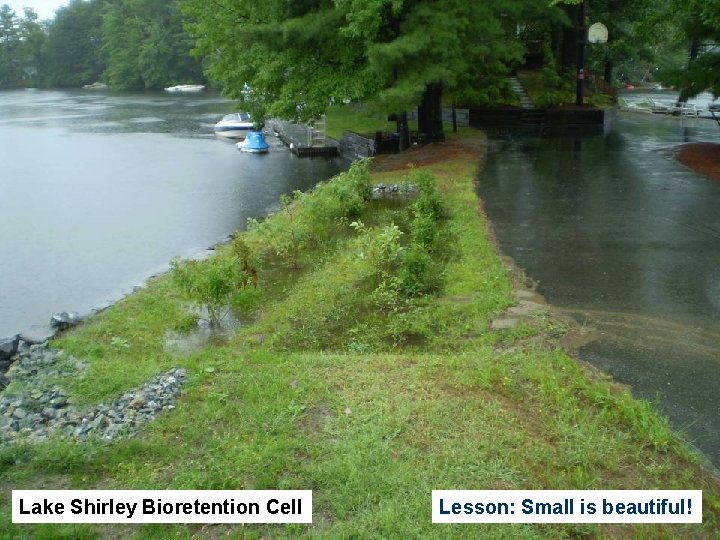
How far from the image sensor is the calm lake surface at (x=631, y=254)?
647 centimetres

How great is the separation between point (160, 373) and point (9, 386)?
155cm

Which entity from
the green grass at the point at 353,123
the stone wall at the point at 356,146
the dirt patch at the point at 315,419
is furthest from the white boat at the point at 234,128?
the dirt patch at the point at 315,419

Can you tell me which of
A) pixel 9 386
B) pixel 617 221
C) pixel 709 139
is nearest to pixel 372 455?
pixel 9 386

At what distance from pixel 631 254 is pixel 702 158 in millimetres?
9890

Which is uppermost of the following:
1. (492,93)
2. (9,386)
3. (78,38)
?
(78,38)

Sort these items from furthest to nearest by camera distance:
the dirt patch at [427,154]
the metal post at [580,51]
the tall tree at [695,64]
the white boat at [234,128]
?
the white boat at [234,128] < the metal post at [580,51] < the dirt patch at [427,154] < the tall tree at [695,64]

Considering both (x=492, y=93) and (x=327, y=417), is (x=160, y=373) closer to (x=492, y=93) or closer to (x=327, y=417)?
(x=327, y=417)

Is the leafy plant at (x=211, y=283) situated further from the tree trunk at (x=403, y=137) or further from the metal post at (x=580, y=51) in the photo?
the metal post at (x=580, y=51)

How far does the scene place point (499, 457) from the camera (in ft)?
16.6

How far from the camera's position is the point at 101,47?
93.2 m

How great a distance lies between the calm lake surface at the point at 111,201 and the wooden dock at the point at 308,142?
523 millimetres

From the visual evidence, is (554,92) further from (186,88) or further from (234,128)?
(186,88)

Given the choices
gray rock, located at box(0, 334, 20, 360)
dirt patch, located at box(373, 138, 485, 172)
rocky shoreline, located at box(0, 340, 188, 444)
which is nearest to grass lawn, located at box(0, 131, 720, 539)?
rocky shoreline, located at box(0, 340, 188, 444)

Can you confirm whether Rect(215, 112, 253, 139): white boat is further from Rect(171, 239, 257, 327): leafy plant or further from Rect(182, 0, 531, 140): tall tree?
Rect(171, 239, 257, 327): leafy plant
